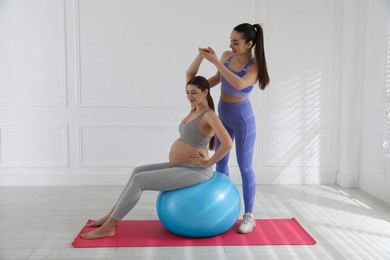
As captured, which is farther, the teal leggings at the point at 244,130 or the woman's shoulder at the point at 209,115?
the teal leggings at the point at 244,130

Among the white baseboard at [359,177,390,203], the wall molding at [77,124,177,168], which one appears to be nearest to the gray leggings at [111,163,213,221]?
the wall molding at [77,124,177,168]

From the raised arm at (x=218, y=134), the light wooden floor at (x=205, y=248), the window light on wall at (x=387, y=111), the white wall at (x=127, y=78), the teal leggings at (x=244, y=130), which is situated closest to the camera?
the light wooden floor at (x=205, y=248)

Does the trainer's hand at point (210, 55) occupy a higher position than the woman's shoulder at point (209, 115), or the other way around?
the trainer's hand at point (210, 55)

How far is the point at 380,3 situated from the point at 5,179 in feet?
12.9

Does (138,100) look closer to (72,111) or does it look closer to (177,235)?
(72,111)

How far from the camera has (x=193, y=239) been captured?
2.74 meters

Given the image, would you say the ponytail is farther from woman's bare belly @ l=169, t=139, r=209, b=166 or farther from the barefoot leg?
the barefoot leg

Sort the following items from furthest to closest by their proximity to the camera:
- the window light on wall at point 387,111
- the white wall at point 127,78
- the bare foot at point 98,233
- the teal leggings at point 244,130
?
the white wall at point 127,78 → the window light on wall at point 387,111 → the teal leggings at point 244,130 → the bare foot at point 98,233

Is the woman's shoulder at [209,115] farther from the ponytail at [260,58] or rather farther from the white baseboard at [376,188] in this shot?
the white baseboard at [376,188]

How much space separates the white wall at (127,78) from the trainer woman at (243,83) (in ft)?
4.74

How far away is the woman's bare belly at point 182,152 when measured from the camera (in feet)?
8.95

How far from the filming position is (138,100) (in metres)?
4.34

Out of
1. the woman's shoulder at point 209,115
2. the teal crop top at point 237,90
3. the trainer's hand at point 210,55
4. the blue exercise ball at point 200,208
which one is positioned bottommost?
the blue exercise ball at point 200,208

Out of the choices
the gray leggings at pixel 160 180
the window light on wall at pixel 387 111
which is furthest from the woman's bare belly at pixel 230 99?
the window light on wall at pixel 387 111
